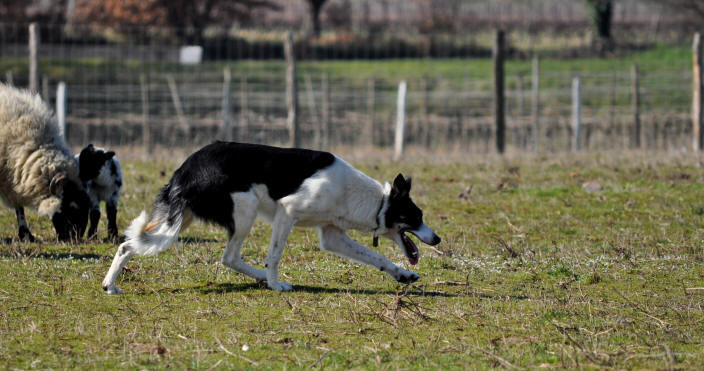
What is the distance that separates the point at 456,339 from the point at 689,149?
50.6 feet

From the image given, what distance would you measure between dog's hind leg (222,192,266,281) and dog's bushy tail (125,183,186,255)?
441mm

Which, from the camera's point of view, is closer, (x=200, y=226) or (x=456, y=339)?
(x=456, y=339)

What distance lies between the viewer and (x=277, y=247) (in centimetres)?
747

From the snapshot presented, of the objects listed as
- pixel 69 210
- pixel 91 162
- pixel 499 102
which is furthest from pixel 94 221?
pixel 499 102

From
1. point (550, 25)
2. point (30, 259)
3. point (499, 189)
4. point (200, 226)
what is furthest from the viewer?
point (550, 25)

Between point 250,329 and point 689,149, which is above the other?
point 250,329

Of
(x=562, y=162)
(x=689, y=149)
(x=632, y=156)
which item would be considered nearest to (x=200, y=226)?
(x=562, y=162)

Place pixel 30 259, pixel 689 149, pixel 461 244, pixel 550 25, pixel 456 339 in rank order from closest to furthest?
pixel 456 339
pixel 30 259
pixel 461 244
pixel 689 149
pixel 550 25

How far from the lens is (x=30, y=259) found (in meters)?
8.52

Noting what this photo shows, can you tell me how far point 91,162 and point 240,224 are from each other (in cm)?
320

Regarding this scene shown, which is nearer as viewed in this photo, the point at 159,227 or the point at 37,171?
the point at 159,227

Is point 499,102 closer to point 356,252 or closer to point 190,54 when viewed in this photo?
point 356,252

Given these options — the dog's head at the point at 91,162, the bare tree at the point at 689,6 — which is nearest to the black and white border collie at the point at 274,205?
the dog's head at the point at 91,162

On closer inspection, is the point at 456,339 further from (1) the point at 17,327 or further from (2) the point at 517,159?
(2) the point at 517,159
